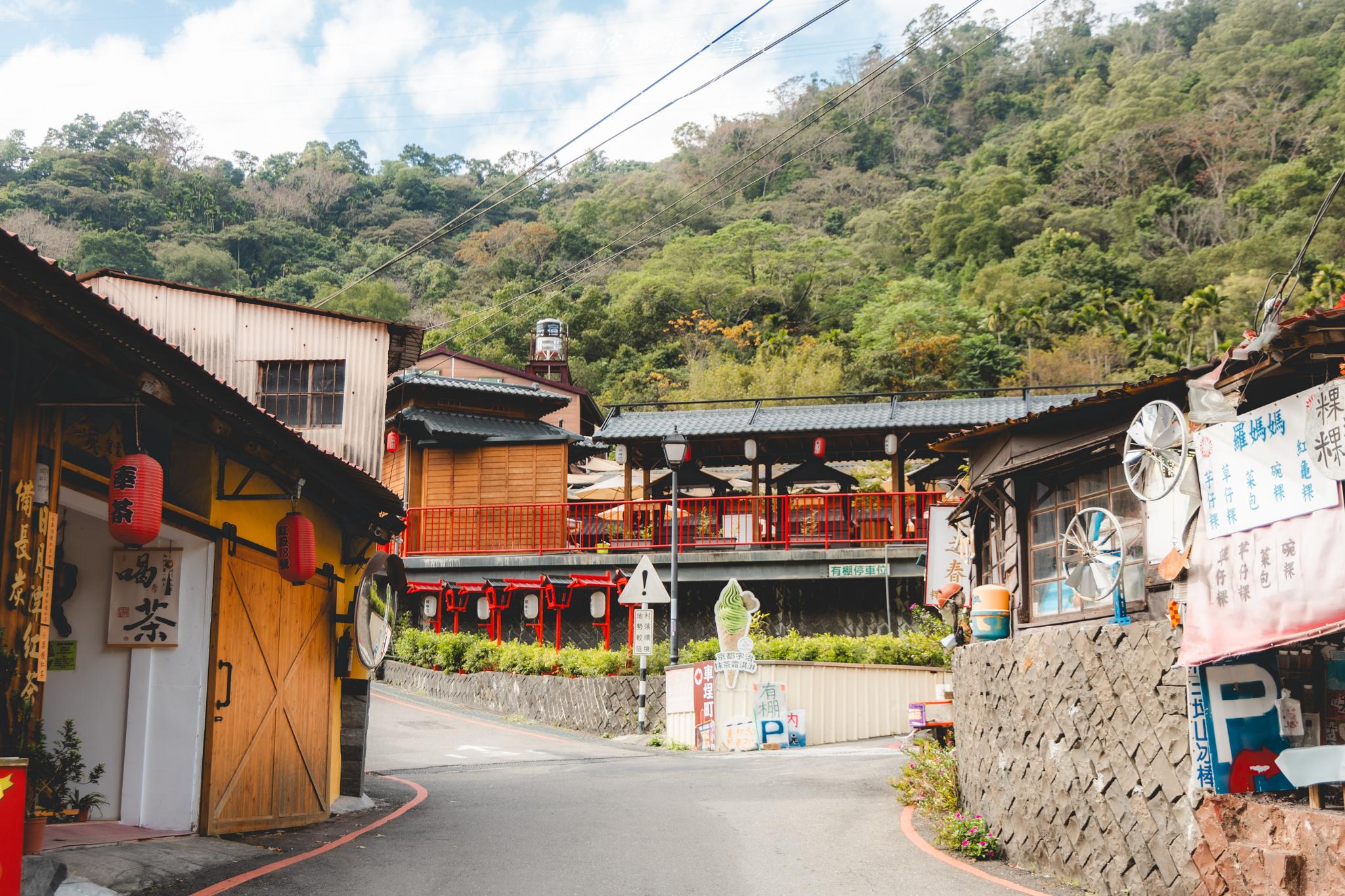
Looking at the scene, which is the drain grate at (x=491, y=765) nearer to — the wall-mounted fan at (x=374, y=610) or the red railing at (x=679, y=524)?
the wall-mounted fan at (x=374, y=610)

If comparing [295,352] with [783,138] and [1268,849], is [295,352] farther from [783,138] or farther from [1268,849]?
[1268,849]

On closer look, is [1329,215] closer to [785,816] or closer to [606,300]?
[606,300]

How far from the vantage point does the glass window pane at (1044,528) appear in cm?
1036

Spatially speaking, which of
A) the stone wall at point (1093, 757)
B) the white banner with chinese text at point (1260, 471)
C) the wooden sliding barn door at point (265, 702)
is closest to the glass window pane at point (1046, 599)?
the stone wall at point (1093, 757)

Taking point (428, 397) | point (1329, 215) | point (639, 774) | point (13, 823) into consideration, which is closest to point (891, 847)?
point (639, 774)

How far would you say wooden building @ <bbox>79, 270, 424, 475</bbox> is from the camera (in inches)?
792

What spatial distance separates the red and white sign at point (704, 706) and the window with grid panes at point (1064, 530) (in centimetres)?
903

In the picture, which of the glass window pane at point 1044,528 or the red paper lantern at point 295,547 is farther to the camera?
the glass window pane at point 1044,528

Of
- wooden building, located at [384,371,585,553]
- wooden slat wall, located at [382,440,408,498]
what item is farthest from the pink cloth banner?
wooden slat wall, located at [382,440,408,498]

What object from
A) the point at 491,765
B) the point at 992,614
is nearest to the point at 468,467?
the point at 491,765

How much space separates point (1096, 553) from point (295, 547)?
675 cm

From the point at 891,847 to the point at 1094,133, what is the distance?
188 feet

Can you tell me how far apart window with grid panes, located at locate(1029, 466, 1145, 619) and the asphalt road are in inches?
94.8

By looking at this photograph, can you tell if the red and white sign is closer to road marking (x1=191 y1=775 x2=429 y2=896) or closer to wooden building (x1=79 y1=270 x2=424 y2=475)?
road marking (x1=191 y1=775 x2=429 y2=896)
